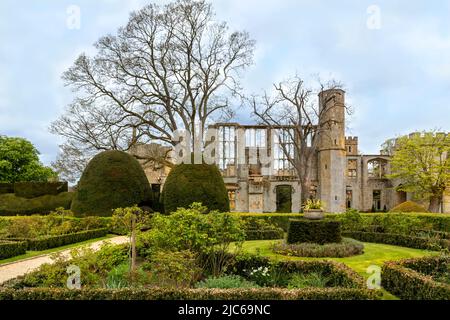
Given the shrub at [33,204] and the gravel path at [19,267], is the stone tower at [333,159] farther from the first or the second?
the gravel path at [19,267]

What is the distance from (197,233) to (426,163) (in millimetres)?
26249

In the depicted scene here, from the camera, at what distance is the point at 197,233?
684 cm

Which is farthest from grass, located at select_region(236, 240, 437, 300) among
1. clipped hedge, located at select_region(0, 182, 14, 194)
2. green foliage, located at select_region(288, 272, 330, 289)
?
clipped hedge, located at select_region(0, 182, 14, 194)

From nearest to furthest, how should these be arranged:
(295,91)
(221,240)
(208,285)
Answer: (208,285) → (221,240) → (295,91)

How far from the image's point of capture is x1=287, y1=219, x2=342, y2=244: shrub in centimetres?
1147

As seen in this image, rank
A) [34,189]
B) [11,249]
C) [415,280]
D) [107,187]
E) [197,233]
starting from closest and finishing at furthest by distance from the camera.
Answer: [415,280]
[197,233]
[11,249]
[107,187]
[34,189]

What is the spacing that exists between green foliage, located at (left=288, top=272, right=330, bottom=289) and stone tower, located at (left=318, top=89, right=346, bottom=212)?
77.8 ft

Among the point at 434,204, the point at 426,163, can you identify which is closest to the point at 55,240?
the point at 426,163

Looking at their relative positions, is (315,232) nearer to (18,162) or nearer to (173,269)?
(173,269)
